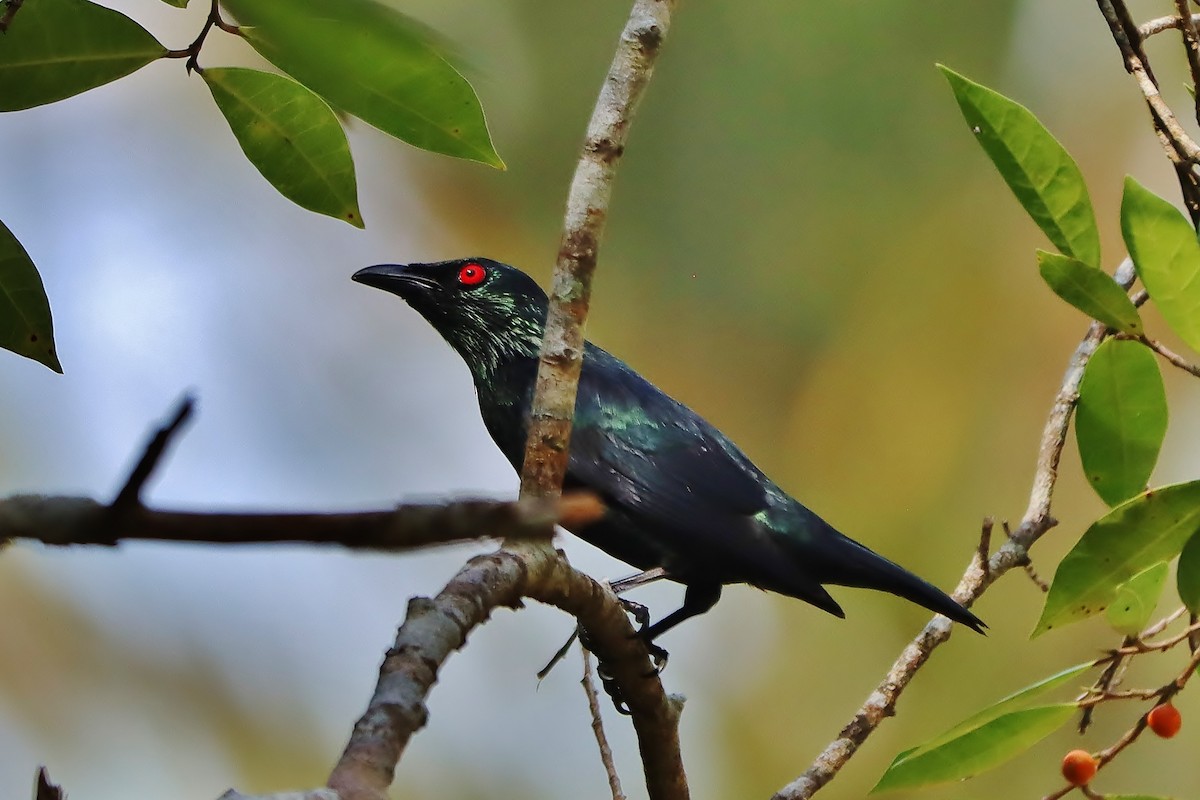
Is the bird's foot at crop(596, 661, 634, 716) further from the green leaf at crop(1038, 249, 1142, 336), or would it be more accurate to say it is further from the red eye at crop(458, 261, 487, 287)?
the red eye at crop(458, 261, 487, 287)

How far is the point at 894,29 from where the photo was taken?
18.1ft

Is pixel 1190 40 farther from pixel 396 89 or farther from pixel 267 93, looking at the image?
pixel 267 93

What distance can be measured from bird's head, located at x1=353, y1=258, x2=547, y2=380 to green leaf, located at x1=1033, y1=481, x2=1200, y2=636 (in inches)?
63.5

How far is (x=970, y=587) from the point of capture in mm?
2330

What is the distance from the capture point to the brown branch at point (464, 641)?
0.85m

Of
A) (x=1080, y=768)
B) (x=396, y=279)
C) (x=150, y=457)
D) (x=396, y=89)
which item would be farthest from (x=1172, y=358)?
(x=396, y=279)

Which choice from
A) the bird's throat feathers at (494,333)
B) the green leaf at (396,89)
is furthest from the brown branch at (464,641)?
the bird's throat feathers at (494,333)

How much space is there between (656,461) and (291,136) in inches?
46.9

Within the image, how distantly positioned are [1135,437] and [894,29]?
4264 mm

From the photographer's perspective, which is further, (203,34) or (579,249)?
(579,249)

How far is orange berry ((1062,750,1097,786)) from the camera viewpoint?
168cm

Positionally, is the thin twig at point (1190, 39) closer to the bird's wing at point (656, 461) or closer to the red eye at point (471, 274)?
the bird's wing at point (656, 461)

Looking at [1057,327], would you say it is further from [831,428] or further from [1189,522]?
[1189,522]

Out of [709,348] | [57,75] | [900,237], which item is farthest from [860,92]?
[57,75]
